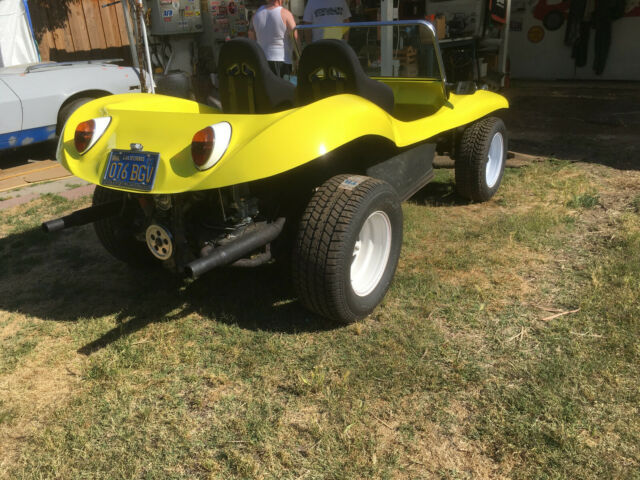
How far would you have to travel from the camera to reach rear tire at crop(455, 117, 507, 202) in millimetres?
3982

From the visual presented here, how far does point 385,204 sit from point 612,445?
1.40m

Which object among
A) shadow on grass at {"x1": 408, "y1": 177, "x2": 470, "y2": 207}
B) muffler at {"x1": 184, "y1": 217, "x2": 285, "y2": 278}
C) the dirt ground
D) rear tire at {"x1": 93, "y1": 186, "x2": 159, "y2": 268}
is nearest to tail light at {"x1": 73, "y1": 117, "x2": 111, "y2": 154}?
rear tire at {"x1": 93, "y1": 186, "x2": 159, "y2": 268}

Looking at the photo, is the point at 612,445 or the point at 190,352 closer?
Result: the point at 612,445

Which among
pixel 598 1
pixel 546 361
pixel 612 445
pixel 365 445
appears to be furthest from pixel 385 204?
pixel 598 1

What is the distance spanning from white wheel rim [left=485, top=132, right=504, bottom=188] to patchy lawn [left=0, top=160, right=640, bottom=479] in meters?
0.88

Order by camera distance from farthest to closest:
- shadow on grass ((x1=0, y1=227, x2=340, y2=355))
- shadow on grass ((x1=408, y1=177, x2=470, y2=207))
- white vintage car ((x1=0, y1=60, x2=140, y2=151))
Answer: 1. white vintage car ((x1=0, y1=60, x2=140, y2=151))
2. shadow on grass ((x1=408, y1=177, x2=470, y2=207))
3. shadow on grass ((x1=0, y1=227, x2=340, y2=355))

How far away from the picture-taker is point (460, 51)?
324 inches

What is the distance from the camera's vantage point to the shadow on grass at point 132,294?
276cm

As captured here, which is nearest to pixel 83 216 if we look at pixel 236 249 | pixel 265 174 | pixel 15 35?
pixel 236 249

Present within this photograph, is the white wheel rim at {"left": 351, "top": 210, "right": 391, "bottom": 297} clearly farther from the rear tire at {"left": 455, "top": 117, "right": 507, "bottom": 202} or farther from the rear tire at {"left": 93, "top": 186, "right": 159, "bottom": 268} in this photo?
the rear tire at {"left": 455, "top": 117, "right": 507, "bottom": 202}

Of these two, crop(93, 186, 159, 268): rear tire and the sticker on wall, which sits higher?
the sticker on wall

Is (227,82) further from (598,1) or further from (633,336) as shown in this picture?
(598,1)

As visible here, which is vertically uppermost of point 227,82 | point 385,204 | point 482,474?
point 227,82

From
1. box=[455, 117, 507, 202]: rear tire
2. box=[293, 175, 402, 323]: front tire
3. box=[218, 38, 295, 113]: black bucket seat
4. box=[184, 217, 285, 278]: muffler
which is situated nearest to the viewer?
box=[184, 217, 285, 278]: muffler
